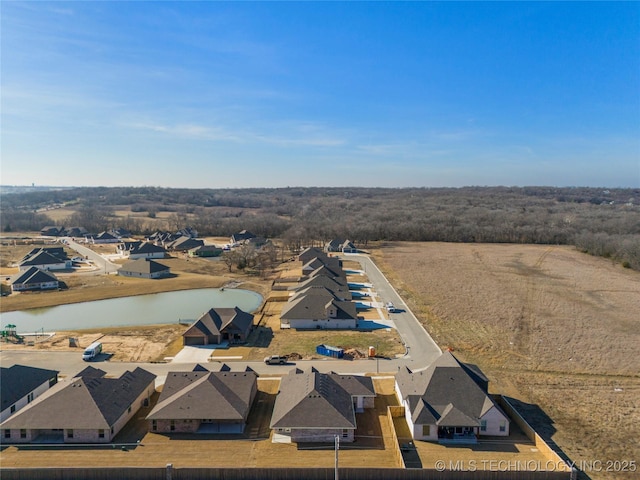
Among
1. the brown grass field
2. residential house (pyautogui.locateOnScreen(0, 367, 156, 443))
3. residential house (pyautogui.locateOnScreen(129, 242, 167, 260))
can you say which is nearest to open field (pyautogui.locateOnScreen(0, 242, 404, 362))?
the brown grass field

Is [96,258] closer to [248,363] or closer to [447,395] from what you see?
[248,363]

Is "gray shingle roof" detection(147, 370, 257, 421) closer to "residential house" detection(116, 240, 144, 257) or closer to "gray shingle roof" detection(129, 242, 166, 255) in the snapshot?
"gray shingle roof" detection(129, 242, 166, 255)

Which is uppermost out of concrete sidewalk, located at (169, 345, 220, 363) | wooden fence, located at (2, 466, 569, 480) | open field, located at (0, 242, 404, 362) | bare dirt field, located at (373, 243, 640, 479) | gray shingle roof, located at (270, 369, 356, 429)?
gray shingle roof, located at (270, 369, 356, 429)

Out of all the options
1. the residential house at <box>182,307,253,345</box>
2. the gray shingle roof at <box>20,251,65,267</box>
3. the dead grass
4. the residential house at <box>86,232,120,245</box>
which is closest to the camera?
the dead grass

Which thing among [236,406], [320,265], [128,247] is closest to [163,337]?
[236,406]

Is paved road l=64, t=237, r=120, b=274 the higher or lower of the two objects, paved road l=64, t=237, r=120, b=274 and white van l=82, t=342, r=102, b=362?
the higher

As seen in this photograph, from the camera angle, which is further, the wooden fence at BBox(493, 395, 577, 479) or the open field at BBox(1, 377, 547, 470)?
the open field at BBox(1, 377, 547, 470)

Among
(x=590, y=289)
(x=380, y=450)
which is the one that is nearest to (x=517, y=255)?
(x=590, y=289)

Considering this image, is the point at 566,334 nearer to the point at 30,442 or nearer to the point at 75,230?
the point at 30,442
